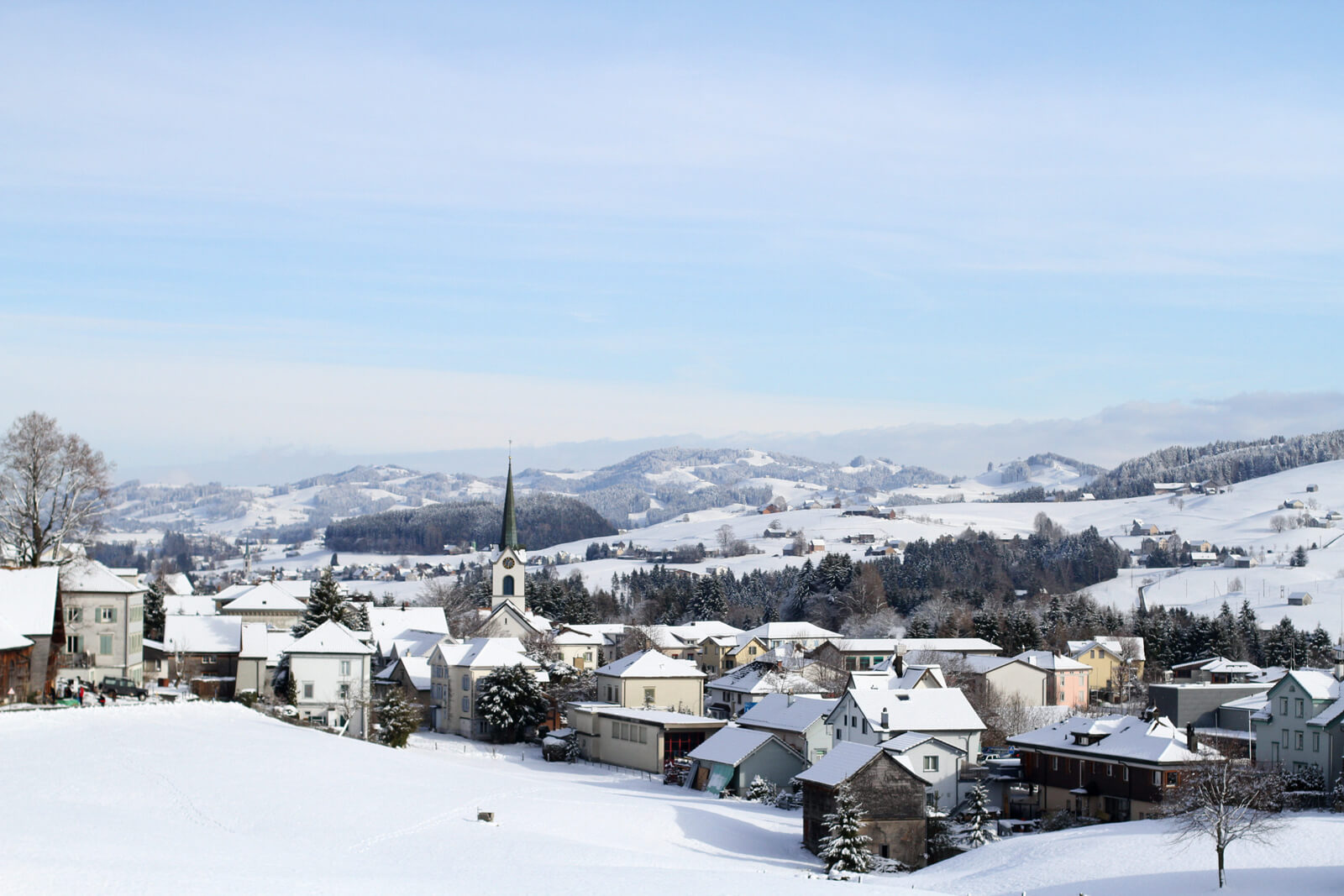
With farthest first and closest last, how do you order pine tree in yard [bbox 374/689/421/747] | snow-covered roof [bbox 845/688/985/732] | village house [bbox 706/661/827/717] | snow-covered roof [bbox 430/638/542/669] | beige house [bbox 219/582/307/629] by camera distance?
beige house [bbox 219/582/307/629], village house [bbox 706/661/827/717], snow-covered roof [bbox 430/638/542/669], pine tree in yard [bbox 374/689/421/747], snow-covered roof [bbox 845/688/985/732]

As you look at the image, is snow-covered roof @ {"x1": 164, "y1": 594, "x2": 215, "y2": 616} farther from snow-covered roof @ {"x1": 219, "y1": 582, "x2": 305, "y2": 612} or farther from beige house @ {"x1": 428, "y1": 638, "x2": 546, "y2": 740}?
beige house @ {"x1": 428, "y1": 638, "x2": 546, "y2": 740}

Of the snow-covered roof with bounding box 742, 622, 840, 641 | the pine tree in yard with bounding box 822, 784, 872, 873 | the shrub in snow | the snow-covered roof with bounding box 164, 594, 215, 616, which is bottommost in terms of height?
the shrub in snow

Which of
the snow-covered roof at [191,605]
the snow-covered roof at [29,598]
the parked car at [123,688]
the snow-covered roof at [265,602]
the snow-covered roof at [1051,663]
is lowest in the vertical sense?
the snow-covered roof at [1051,663]

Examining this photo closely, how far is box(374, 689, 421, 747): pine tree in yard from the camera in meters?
53.4

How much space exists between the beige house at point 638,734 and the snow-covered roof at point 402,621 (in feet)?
94.0

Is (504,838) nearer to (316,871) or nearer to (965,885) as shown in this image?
(316,871)

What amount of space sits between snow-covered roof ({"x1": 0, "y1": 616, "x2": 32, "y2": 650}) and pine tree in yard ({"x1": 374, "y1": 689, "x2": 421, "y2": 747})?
16.1 meters

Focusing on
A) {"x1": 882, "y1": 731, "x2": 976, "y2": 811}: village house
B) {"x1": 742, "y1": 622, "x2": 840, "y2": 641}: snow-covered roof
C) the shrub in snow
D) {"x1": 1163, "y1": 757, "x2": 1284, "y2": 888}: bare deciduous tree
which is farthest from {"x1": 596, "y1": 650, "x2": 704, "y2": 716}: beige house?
{"x1": 742, "y1": 622, "x2": 840, "y2": 641}: snow-covered roof

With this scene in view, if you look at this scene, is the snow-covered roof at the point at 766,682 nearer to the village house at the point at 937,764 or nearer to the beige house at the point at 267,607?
the village house at the point at 937,764

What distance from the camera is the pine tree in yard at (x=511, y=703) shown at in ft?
204

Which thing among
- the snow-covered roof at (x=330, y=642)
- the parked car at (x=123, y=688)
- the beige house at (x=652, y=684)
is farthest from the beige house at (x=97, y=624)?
the beige house at (x=652, y=684)

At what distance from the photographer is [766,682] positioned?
222ft

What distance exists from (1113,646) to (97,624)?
71.0m

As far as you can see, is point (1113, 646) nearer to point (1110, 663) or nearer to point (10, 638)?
point (1110, 663)
